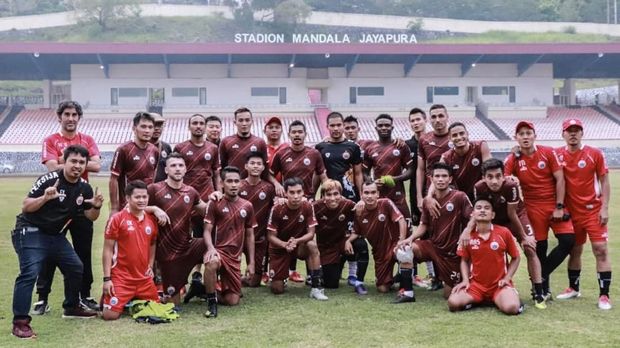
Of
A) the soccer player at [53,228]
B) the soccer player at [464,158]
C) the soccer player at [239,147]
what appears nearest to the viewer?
the soccer player at [53,228]

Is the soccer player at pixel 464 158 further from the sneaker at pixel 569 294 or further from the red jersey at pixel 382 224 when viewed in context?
the sneaker at pixel 569 294

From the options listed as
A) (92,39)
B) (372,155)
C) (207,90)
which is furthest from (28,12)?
(372,155)

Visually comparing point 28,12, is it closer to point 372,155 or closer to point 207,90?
point 207,90

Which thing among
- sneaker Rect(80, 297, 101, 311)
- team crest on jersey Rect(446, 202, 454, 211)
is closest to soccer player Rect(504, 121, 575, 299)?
team crest on jersey Rect(446, 202, 454, 211)

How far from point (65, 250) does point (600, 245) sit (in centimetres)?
494

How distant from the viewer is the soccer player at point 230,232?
6660 mm

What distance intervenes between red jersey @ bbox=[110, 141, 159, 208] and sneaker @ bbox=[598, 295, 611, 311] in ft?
14.8

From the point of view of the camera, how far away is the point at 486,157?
690 cm

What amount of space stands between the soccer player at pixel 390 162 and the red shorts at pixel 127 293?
2.74 metres

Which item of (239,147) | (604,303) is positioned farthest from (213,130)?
(604,303)

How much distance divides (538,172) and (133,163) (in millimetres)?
4023

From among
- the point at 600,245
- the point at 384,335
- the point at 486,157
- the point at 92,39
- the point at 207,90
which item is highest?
the point at 92,39

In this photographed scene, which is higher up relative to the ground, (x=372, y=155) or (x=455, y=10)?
(x=455, y=10)

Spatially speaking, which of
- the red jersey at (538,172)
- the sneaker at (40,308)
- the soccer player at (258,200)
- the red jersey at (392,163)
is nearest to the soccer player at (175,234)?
the soccer player at (258,200)
